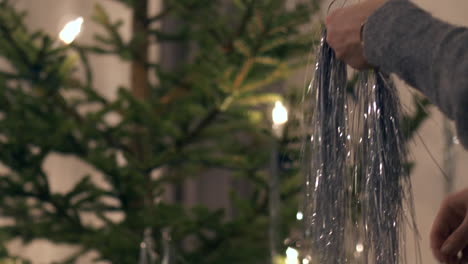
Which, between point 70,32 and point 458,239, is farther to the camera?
point 70,32

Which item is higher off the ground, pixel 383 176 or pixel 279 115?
pixel 279 115

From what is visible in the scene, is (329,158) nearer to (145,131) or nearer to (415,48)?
(415,48)

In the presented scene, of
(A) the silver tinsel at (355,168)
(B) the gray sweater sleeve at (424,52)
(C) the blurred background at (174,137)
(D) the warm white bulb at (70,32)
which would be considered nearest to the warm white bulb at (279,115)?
(C) the blurred background at (174,137)

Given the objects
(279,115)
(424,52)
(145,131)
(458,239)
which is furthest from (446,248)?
(145,131)

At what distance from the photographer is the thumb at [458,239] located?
465 mm

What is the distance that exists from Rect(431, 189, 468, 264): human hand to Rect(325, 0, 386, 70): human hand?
141 millimetres

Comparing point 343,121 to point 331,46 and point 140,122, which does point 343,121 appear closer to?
point 331,46

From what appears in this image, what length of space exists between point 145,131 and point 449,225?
0.99 metres

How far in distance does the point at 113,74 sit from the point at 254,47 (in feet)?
3.74

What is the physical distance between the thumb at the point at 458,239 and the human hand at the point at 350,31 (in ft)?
0.45

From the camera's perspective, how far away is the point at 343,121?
0.51 meters

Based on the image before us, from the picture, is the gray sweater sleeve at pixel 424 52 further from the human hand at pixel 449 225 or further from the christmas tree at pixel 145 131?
the christmas tree at pixel 145 131

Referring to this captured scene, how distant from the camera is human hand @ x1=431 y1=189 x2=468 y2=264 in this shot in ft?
1.58

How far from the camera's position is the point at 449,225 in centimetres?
51
